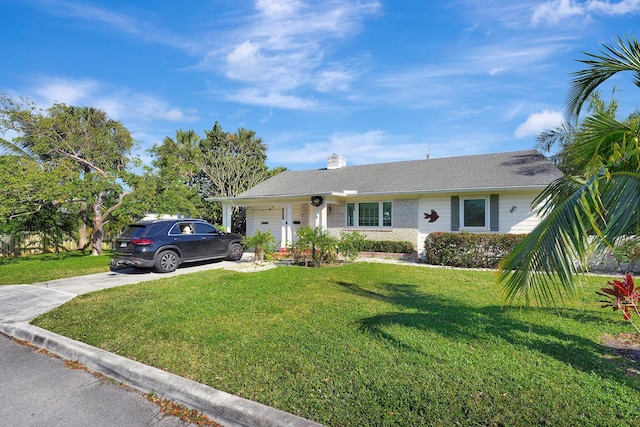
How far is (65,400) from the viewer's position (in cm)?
332

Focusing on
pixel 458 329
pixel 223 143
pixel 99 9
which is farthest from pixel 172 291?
pixel 223 143

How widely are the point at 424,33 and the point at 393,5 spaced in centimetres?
135

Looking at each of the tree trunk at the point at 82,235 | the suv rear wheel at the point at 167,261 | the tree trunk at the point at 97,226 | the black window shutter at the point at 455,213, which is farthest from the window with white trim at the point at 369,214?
the tree trunk at the point at 82,235

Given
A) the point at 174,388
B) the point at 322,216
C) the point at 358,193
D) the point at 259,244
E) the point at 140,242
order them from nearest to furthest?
1. the point at 174,388
2. the point at 140,242
3. the point at 259,244
4. the point at 358,193
5. the point at 322,216

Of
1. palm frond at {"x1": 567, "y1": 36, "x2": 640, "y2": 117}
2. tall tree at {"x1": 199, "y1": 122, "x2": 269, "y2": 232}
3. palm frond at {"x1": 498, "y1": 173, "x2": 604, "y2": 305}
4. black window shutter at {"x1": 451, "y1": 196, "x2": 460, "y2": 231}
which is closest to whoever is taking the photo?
palm frond at {"x1": 498, "y1": 173, "x2": 604, "y2": 305}

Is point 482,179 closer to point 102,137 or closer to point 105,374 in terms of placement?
point 105,374

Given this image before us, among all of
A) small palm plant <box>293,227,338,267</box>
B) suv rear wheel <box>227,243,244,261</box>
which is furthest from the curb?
suv rear wheel <box>227,243,244,261</box>

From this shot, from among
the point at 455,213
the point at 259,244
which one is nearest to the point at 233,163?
the point at 259,244

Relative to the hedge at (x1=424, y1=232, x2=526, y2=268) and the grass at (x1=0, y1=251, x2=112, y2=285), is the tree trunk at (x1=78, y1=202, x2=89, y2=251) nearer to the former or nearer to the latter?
the grass at (x1=0, y1=251, x2=112, y2=285)

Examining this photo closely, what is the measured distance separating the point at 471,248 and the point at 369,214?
5.04 metres

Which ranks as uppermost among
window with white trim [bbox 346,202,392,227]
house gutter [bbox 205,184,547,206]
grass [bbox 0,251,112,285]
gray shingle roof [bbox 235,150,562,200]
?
gray shingle roof [bbox 235,150,562,200]

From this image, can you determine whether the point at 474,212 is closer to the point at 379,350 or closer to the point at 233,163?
the point at 379,350

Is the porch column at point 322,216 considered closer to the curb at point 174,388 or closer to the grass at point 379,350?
the grass at point 379,350

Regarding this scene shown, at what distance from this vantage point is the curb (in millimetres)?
2777
